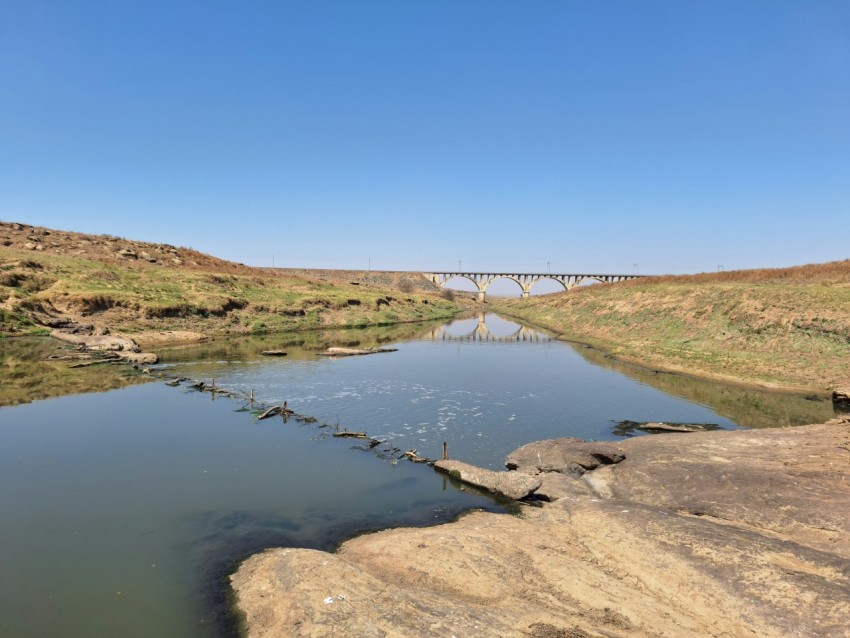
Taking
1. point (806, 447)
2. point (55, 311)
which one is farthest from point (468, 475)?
point (55, 311)

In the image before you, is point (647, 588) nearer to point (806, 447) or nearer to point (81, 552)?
point (806, 447)

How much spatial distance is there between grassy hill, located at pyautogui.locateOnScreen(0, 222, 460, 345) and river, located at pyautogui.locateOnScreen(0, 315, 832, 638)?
38.2 feet

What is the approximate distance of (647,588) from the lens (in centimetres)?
1243

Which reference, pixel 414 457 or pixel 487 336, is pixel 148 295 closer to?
pixel 487 336

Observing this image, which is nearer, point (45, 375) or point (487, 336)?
point (45, 375)

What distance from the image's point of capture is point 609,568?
13422 mm

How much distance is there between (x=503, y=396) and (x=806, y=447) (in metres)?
19.3

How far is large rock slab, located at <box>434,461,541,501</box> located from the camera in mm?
18812

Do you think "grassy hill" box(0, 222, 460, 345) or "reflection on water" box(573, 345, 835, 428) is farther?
"grassy hill" box(0, 222, 460, 345)

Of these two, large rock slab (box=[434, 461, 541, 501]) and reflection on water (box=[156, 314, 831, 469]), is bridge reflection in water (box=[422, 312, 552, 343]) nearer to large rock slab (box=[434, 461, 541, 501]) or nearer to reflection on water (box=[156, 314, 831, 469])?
reflection on water (box=[156, 314, 831, 469])

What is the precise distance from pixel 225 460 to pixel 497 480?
505 inches

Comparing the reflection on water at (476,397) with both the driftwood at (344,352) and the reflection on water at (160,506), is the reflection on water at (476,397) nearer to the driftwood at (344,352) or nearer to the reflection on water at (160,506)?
the driftwood at (344,352)

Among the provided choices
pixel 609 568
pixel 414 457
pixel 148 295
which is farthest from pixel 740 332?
pixel 148 295

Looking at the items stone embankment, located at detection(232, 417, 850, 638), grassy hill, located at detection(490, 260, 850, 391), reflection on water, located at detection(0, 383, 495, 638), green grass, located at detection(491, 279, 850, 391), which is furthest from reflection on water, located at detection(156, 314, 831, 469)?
stone embankment, located at detection(232, 417, 850, 638)
